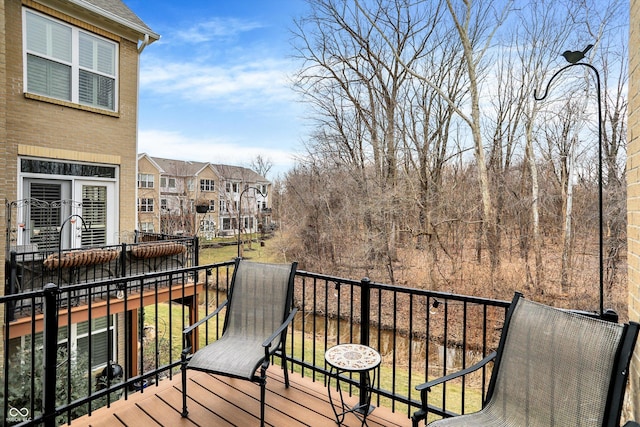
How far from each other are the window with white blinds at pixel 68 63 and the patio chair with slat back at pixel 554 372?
7934mm

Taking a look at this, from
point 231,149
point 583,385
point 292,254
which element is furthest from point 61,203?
point 231,149

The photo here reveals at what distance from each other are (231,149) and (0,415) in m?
26.9

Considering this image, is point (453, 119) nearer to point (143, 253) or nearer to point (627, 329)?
point (143, 253)

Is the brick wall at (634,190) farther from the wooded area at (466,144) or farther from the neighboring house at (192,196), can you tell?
the neighboring house at (192,196)

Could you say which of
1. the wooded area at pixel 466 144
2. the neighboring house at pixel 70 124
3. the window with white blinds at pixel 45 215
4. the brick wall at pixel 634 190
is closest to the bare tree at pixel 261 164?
the wooded area at pixel 466 144

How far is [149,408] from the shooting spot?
2.53m

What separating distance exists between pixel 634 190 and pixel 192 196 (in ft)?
86.8

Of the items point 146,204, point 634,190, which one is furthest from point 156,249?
point 146,204

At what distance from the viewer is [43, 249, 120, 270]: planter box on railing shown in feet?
17.0

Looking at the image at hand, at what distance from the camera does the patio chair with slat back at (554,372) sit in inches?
55.7

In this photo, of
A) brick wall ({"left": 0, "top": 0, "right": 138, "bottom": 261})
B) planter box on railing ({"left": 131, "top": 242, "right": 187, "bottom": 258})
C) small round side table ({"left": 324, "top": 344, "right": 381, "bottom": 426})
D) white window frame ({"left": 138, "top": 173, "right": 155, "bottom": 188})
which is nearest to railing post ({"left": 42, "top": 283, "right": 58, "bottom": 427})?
small round side table ({"left": 324, "top": 344, "right": 381, "bottom": 426})

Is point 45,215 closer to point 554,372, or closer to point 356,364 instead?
Result: point 356,364

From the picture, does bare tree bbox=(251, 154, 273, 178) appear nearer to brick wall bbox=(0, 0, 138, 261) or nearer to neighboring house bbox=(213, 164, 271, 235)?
neighboring house bbox=(213, 164, 271, 235)

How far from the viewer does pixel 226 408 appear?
2.54 metres
